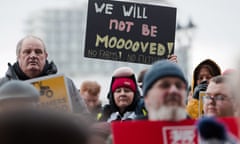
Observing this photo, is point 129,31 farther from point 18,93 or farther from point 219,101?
point 18,93

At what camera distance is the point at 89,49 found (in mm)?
7434

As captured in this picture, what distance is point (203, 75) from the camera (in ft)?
A: 20.5

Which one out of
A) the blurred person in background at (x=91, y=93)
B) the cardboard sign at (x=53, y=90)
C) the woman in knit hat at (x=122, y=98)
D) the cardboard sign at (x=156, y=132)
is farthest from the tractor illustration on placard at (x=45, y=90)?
the blurred person in background at (x=91, y=93)

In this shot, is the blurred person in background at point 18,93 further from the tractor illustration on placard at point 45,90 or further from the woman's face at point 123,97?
the woman's face at point 123,97

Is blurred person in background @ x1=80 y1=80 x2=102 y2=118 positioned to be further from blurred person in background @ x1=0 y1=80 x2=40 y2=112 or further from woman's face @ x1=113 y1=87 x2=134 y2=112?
blurred person in background @ x1=0 y1=80 x2=40 y2=112

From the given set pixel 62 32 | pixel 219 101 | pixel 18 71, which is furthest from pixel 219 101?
pixel 62 32

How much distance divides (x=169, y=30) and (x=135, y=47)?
422mm

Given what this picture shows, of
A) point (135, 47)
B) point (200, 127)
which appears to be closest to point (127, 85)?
point (135, 47)

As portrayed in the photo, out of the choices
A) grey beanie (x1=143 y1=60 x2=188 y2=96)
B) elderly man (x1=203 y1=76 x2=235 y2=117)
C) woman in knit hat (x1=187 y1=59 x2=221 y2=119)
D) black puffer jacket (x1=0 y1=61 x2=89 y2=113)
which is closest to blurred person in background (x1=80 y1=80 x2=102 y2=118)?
woman in knit hat (x1=187 y1=59 x2=221 y2=119)

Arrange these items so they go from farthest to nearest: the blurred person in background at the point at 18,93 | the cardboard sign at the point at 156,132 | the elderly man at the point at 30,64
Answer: the elderly man at the point at 30,64
the cardboard sign at the point at 156,132
the blurred person in background at the point at 18,93

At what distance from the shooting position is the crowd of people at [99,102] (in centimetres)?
139

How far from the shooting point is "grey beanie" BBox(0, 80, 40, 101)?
3.06 m

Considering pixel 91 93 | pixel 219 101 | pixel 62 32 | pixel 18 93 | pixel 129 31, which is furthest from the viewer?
pixel 62 32

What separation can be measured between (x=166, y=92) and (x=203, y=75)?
291cm
